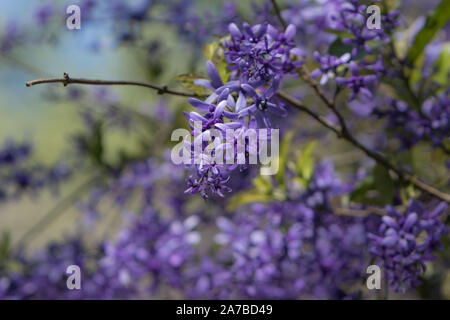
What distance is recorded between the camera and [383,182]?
2.77ft

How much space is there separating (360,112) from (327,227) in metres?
0.34

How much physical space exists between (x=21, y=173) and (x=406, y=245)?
118 cm

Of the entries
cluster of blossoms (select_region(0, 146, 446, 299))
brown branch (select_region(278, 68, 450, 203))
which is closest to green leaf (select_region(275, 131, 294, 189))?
cluster of blossoms (select_region(0, 146, 446, 299))

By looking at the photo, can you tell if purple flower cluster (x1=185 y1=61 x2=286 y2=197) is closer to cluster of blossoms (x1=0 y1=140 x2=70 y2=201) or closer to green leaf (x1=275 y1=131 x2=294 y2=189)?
green leaf (x1=275 y1=131 x2=294 y2=189)

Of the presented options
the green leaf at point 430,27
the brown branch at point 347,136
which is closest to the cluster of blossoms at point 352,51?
the brown branch at point 347,136

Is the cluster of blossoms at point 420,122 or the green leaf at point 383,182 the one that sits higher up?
the cluster of blossoms at point 420,122

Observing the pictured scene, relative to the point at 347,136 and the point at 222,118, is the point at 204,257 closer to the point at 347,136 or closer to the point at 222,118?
the point at 347,136

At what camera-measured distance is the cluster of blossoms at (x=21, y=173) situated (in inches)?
59.3

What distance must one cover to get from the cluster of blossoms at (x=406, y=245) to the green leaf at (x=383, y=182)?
74mm

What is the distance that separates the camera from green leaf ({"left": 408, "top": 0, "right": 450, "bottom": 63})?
33.2 inches

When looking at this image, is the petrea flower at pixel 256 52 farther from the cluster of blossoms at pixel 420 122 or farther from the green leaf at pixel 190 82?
the cluster of blossoms at pixel 420 122
